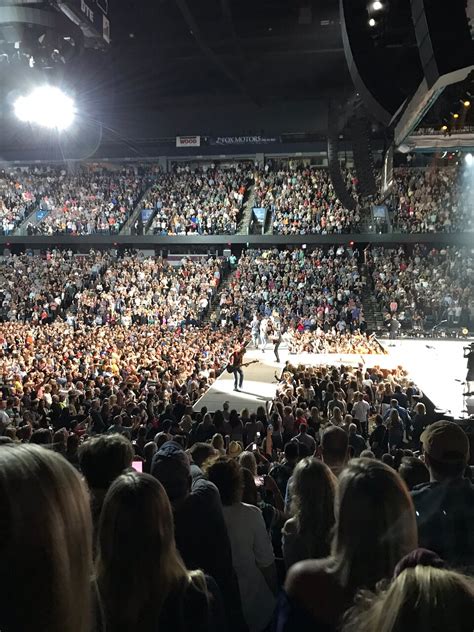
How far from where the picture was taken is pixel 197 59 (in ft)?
91.9

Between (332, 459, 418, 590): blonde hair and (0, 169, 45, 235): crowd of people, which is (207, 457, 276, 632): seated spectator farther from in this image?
(0, 169, 45, 235): crowd of people

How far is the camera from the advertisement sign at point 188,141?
126 ft

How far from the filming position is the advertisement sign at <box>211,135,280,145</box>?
3769cm

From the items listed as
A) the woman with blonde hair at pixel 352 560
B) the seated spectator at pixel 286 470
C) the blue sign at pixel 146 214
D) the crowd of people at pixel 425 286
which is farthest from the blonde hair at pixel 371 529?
the blue sign at pixel 146 214

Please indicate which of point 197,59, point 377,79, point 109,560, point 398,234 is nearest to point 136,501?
point 109,560

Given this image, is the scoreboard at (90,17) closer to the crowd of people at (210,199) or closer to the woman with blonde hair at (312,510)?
the woman with blonde hair at (312,510)

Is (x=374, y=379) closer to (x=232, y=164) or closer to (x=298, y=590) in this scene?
(x=298, y=590)

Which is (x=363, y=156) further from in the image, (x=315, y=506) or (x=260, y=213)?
(x=260, y=213)

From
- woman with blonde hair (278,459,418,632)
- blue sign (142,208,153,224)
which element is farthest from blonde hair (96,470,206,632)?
blue sign (142,208,153,224)

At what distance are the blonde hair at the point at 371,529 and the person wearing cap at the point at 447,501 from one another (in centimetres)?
92

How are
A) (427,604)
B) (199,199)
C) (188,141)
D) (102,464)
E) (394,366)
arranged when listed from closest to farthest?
(427,604) < (102,464) < (394,366) < (199,199) < (188,141)

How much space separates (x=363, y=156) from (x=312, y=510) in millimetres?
16362

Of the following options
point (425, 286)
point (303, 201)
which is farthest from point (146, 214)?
point (425, 286)

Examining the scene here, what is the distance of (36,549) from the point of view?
1.17 metres
